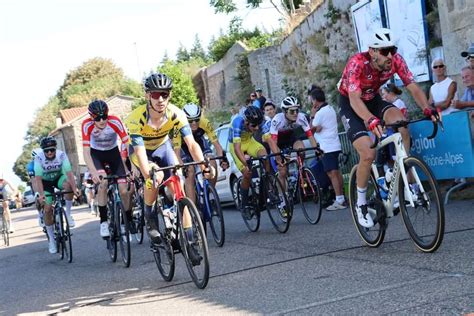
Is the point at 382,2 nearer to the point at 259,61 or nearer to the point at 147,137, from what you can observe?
the point at 147,137

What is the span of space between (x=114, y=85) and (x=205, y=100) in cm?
5593

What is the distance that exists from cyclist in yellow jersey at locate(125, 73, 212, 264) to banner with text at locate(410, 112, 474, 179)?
4.27 metres

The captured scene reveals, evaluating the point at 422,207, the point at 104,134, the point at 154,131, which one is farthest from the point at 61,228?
the point at 422,207

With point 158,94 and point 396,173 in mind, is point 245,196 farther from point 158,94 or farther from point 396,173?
point 396,173

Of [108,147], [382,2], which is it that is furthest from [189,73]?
[108,147]

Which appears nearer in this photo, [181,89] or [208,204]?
[208,204]

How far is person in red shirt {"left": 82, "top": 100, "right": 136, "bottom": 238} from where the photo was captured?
1028 centimetres

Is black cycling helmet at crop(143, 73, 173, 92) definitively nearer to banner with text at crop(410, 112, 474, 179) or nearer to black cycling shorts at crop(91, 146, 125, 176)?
black cycling shorts at crop(91, 146, 125, 176)

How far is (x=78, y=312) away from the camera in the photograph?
6949 millimetres

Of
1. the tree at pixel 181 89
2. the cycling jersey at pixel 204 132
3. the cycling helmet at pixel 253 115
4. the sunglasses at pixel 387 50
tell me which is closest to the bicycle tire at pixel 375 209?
the sunglasses at pixel 387 50

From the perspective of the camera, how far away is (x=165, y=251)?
25.5 feet

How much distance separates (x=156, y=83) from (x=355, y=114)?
202 centimetres

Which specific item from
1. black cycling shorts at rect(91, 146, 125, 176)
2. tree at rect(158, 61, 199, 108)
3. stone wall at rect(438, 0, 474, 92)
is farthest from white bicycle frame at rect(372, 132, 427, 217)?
tree at rect(158, 61, 199, 108)

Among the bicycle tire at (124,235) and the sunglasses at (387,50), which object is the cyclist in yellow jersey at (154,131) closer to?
the bicycle tire at (124,235)
